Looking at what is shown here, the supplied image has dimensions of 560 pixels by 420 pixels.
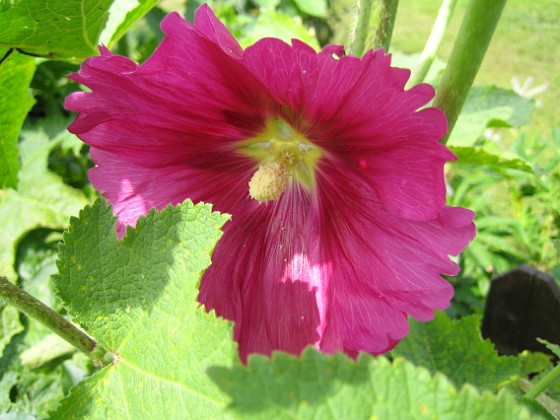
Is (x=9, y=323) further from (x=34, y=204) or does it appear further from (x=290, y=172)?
(x=290, y=172)

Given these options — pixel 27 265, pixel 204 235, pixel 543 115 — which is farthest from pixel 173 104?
pixel 543 115

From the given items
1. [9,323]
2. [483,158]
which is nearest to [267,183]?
[483,158]

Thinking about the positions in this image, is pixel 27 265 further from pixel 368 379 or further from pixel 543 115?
pixel 543 115

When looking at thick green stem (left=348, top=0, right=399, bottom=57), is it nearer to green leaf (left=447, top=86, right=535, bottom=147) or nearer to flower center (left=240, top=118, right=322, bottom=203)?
flower center (left=240, top=118, right=322, bottom=203)

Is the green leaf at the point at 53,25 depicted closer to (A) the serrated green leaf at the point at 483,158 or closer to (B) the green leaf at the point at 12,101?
(B) the green leaf at the point at 12,101

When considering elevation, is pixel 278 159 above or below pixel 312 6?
below

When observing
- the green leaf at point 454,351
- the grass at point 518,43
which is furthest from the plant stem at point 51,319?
the grass at point 518,43
